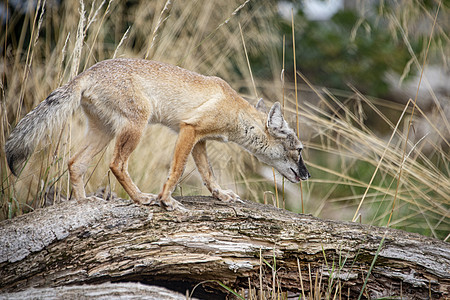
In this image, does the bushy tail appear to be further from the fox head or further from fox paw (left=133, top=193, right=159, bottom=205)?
the fox head

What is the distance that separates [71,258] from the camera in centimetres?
320

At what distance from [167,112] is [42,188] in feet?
4.05

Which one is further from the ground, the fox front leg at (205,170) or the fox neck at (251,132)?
the fox neck at (251,132)

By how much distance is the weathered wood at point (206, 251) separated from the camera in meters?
3.18

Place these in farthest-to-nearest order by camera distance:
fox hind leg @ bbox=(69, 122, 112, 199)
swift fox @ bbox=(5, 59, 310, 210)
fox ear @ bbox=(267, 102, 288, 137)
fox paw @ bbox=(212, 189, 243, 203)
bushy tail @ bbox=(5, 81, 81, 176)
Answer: fox ear @ bbox=(267, 102, 288, 137) < fox paw @ bbox=(212, 189, 243, 203) < fox hind leg @ bbox=(69, 122, 112, 199) < swift fox @ bbox=(5, 59, 310, 210) < bushy tail @ bbox=(5, 81, 81, 176)

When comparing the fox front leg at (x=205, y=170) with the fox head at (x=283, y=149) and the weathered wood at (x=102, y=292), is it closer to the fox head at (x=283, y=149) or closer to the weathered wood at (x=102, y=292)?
the fox head at (x=283, y=149)

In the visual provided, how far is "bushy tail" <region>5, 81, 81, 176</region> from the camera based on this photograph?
356cm

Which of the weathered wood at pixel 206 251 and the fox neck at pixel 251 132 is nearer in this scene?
the weathered wood at pixel 206 251

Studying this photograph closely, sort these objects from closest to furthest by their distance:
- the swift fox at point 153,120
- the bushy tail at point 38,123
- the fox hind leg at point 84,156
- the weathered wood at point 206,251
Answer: the weathered wood at point 206,251 → the bushy tail at point 38,123 → the swift fox at point 153,120 → the fox hind leg at point 84,156

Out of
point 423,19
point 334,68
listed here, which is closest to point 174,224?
point 423,19

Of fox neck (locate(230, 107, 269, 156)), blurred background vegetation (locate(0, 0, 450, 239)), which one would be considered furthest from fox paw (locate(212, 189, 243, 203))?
fox neck (locate(230, 107, 269, 156))

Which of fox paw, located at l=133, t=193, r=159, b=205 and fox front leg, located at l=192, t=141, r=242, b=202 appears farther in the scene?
fox front leg, located at l=192, t=141, r=242, b=202

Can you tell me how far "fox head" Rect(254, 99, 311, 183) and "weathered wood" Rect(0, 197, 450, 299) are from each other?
0.96 metres

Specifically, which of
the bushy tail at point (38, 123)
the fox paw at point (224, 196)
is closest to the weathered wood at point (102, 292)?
the bushy tail at point (38, 123)
